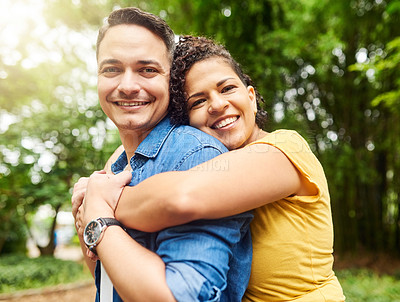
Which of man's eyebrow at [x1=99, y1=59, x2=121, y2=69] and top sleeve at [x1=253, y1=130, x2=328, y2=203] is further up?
man's eyebrow at [x1=99, y1=59, x2=121, y2=69]

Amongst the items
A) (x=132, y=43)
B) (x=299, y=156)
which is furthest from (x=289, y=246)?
(x=132, y=43)

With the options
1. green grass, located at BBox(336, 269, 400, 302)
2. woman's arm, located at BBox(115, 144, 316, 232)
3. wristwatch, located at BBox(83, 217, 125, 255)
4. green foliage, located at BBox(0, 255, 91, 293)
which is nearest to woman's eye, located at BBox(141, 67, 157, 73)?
woman's arm, located at BBox(115, 144, 316, 232)

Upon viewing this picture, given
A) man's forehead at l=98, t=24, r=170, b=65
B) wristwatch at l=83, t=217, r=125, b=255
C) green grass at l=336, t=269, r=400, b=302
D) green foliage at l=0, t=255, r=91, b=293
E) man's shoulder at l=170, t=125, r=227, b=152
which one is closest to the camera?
wristwatch at l=83, t=217, r=125, b=255

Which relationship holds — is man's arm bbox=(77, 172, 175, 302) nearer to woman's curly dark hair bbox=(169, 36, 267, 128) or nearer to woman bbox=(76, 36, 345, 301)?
woman bbox=(76, 36, 345, 301)

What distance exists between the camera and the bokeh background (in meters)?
7.30

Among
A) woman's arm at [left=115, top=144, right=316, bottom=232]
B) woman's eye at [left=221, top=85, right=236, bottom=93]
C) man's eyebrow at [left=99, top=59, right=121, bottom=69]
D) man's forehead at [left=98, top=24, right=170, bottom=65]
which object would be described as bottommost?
woman's arm at [left=115, top=144, right=316, bottom=232]

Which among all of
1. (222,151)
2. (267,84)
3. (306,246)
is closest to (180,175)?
(222,151)

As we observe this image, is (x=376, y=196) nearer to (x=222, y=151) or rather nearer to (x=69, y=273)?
(x=69, y=273)

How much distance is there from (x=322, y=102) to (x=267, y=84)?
3.65m

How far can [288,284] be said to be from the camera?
135 cm

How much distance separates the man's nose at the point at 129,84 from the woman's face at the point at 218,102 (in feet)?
0.74

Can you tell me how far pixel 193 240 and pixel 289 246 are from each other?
43 centimetres

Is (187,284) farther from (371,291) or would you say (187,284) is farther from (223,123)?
(371,291)

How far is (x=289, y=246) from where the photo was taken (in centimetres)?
134
